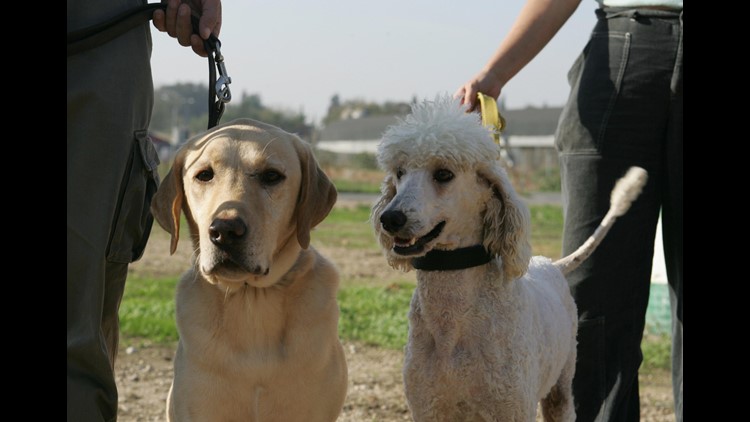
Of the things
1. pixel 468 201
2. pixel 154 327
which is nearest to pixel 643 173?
pixel 468 201

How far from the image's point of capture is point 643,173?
433 centimetres

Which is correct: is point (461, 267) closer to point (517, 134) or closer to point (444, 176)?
point (444, 176)

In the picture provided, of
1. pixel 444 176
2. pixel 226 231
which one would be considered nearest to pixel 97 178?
pixel 226 231

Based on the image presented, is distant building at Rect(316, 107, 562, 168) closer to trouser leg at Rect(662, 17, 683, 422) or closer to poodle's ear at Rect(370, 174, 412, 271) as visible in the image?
trouser leg at Rect(662, 17, 683, 422)

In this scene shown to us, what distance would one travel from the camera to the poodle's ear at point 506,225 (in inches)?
143

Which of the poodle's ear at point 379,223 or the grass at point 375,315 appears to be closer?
the poodle's ear at point 379,223

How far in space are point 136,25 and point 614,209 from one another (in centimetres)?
233

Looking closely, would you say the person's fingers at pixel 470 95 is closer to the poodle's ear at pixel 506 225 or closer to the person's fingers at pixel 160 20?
the poodle's ear at pixel 506 225

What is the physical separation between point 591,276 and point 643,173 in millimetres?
603

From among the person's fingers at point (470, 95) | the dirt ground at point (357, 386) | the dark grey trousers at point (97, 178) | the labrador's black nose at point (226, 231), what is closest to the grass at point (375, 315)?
the dirt ground at point (357, 386)

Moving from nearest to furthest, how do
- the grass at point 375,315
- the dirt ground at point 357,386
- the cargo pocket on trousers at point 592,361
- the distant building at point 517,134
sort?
the cargo pocket on trousers at point 592,361, the dirt ground at point 357,386, the grass at point 375,315, the distant building at point 517,134

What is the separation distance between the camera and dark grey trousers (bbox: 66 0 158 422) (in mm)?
3477

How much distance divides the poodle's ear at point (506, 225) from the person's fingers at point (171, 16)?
1.47 meters

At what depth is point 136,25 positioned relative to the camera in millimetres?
3736
